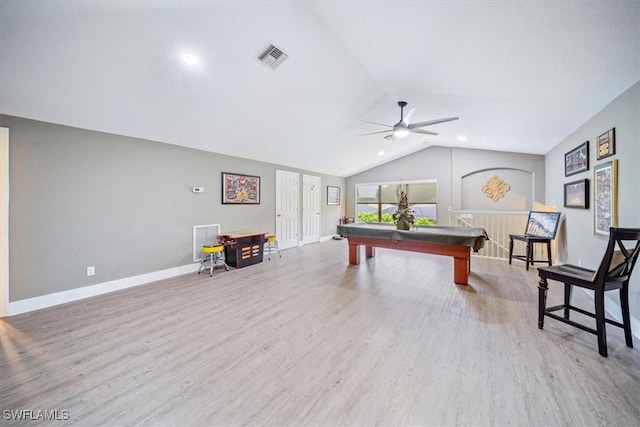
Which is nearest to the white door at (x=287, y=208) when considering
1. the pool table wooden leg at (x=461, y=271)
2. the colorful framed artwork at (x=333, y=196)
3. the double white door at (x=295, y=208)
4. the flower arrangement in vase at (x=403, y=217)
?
the double white door at (x=295, y=208)

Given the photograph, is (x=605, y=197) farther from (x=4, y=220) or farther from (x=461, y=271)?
(x=4, y=220)

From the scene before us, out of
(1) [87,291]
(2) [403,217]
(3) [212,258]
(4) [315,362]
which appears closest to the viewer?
(4) [315,362]

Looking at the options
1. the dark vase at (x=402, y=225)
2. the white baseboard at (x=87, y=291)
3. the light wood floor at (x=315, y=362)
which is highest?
the dark vase at (x=402, y=225)

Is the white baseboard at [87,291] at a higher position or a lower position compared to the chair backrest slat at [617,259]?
lower

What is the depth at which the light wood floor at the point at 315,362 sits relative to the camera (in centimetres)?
150

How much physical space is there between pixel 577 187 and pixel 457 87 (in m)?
2.55

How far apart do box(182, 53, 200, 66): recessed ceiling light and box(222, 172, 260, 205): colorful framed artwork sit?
2.67m

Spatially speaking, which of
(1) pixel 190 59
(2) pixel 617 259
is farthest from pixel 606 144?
(1) pixel 190 59

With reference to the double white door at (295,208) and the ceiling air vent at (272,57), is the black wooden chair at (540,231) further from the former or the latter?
the ceiling air vent at (272,57)

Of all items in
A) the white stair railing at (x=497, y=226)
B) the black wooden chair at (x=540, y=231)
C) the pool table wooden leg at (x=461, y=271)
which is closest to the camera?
the pool table wooden leg at (x=461, y=271)

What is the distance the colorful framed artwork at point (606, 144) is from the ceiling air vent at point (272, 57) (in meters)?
3.83

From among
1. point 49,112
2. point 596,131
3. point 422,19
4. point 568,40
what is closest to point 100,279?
point 49,112

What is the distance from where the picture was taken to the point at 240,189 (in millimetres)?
5543

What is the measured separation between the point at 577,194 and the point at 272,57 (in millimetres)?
4827
